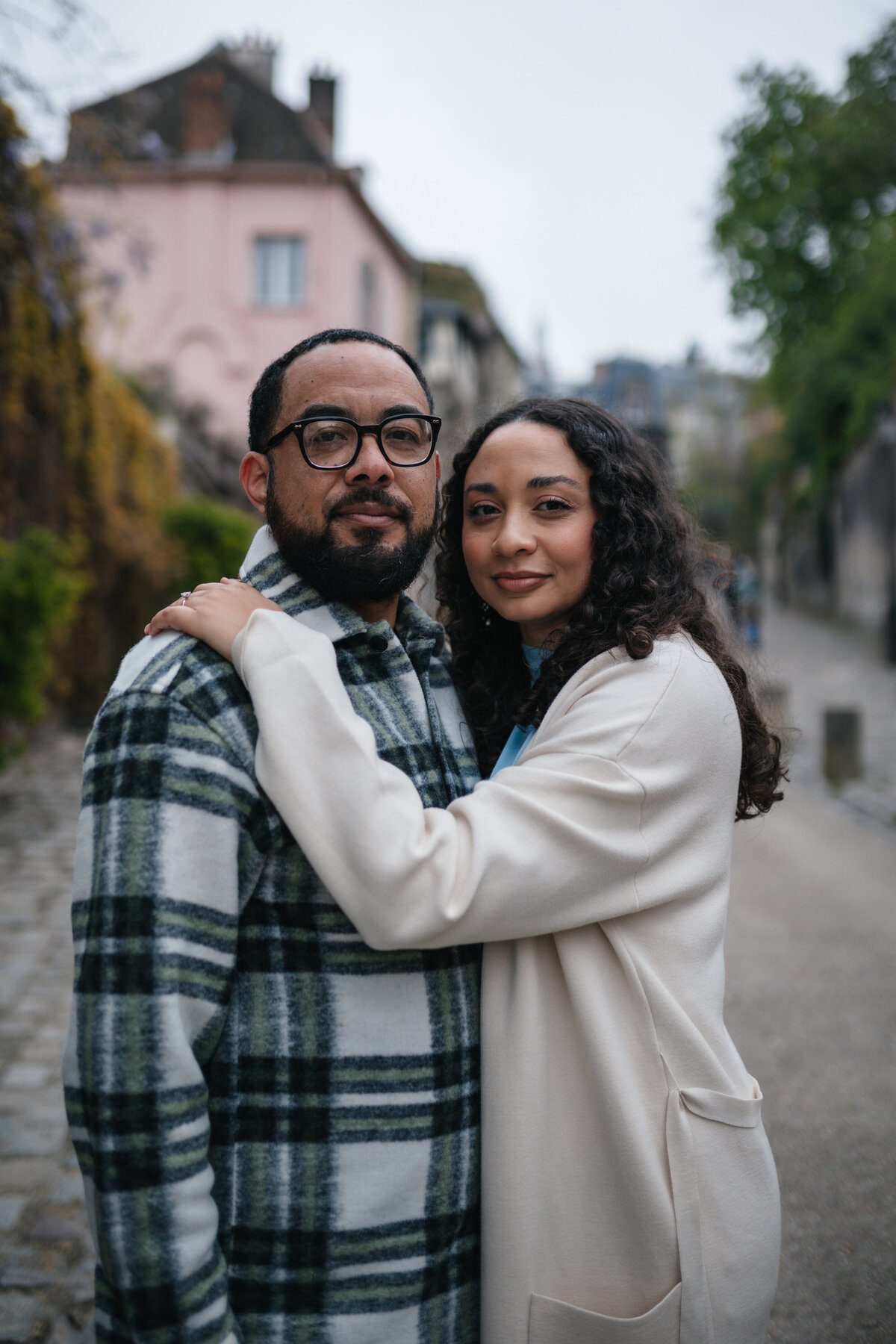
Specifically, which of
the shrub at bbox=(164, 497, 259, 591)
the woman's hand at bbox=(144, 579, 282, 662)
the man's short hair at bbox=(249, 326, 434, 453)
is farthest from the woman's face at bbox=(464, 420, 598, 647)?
the shrub at bbox=(164, 497, 259, 591)

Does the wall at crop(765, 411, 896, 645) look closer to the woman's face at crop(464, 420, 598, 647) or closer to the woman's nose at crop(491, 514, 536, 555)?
the woman's face at crop(464, 420, 598, 647)

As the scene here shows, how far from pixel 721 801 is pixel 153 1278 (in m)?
1.11

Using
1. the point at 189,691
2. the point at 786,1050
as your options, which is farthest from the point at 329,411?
the point at 786,1050

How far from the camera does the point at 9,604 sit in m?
6.94

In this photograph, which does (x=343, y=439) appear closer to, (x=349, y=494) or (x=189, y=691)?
(x=349, y=494)

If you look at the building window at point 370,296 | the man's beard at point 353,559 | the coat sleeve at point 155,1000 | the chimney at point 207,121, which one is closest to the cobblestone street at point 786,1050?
the man's beard at point 353,559

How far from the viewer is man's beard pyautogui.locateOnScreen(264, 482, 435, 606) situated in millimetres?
1789

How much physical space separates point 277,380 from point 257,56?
26.1m

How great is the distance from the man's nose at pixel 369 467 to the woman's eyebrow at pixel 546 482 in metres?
0.33

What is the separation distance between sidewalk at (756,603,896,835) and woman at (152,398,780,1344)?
526 millimetres

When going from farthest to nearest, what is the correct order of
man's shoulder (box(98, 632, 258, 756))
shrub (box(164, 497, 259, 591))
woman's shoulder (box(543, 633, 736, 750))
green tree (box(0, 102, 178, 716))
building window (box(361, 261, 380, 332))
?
building window (box(361, 261, 380, 332)) < shrub (box(164, 497, 259, 591)) < green tree (box(0, 102, 178, 716)) < woman's shoulder (box(543, 633, 736, 750)) < man's shoulder (box(98, 632, 258, 756))

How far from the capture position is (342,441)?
184 cm

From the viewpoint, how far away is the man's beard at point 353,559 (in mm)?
1789

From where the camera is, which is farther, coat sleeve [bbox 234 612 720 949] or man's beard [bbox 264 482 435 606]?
man's beard [bbox 264 482 435 606]
